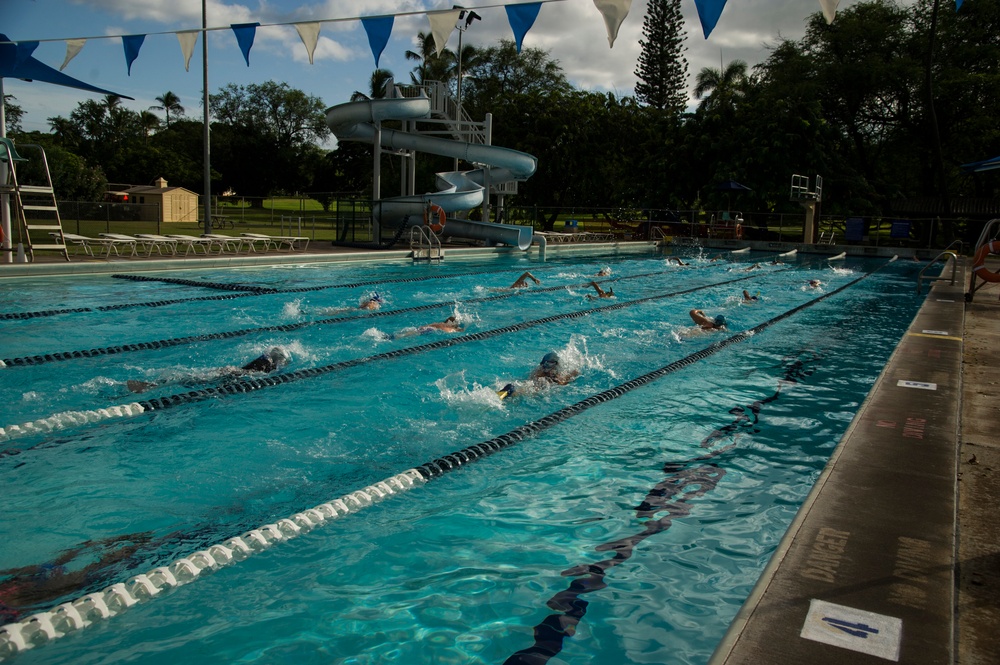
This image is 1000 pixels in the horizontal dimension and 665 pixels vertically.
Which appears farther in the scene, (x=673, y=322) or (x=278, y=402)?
(x=673, y=322)

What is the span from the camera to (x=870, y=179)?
30016mm

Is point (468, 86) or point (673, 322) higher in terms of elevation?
point (468, 86)

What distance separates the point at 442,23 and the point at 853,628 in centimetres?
860

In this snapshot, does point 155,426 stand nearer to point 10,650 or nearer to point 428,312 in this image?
point 10,650

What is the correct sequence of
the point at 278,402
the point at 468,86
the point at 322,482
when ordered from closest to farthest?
the point at 322,482
the point at 278,402
the point at 468,86

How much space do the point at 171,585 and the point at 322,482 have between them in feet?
4.40

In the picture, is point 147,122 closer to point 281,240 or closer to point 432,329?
point 281,240

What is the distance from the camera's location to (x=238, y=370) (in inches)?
250

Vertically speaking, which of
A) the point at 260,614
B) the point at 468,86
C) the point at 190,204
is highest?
the point at 468,86

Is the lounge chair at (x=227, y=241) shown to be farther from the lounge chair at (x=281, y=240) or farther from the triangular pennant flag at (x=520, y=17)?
the triangular pennant flag at (x=520, y=17)

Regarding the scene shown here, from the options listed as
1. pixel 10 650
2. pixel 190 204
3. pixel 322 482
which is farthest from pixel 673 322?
pixel 190 204

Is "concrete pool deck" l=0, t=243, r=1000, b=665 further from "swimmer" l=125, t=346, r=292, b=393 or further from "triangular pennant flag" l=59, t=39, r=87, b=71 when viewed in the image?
"triangular pennant flag" l=59, t=39, r=87, b=71

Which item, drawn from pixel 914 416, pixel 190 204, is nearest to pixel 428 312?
pixel 914 416

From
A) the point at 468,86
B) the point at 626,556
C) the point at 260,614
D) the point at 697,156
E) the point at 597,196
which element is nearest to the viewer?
the point at 260,614
